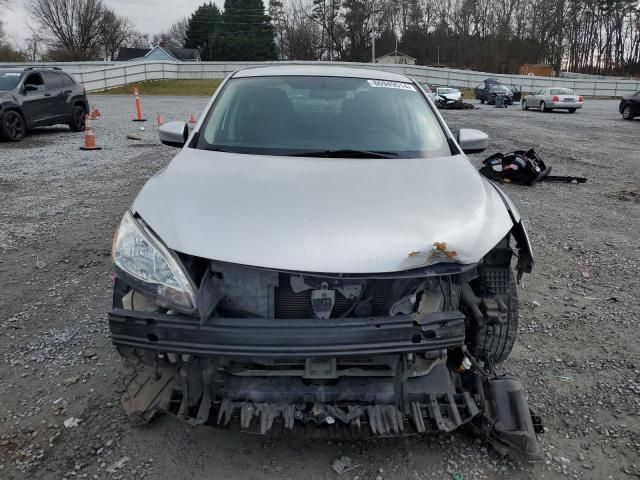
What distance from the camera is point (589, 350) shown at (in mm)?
3205

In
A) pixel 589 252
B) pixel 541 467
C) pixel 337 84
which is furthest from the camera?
pixel 589 252

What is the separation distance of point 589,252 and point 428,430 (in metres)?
3.76

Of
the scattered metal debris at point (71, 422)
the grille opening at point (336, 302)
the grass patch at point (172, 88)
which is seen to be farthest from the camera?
the grass patch at point (172, 88)

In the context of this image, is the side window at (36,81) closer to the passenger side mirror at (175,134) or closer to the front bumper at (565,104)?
the passenger side mirror at (175,134)

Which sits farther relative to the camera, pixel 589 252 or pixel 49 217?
pixel 49 217

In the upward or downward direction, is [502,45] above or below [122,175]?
above

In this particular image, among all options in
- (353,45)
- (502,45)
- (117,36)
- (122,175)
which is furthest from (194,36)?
(122,175)

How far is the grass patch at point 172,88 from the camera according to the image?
31.3 meters

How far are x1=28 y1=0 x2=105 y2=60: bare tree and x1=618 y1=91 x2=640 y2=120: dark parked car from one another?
6039 cm

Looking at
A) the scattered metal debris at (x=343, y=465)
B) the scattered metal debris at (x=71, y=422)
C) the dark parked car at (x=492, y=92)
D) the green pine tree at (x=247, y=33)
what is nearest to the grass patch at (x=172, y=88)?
the dark parked car at (x=492, y=92)

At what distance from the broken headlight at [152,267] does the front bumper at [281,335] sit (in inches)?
3.5

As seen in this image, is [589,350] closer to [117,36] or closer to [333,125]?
[333,125]

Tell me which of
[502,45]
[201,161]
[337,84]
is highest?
[502,45]

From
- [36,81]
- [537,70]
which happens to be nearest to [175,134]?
[36,81]
